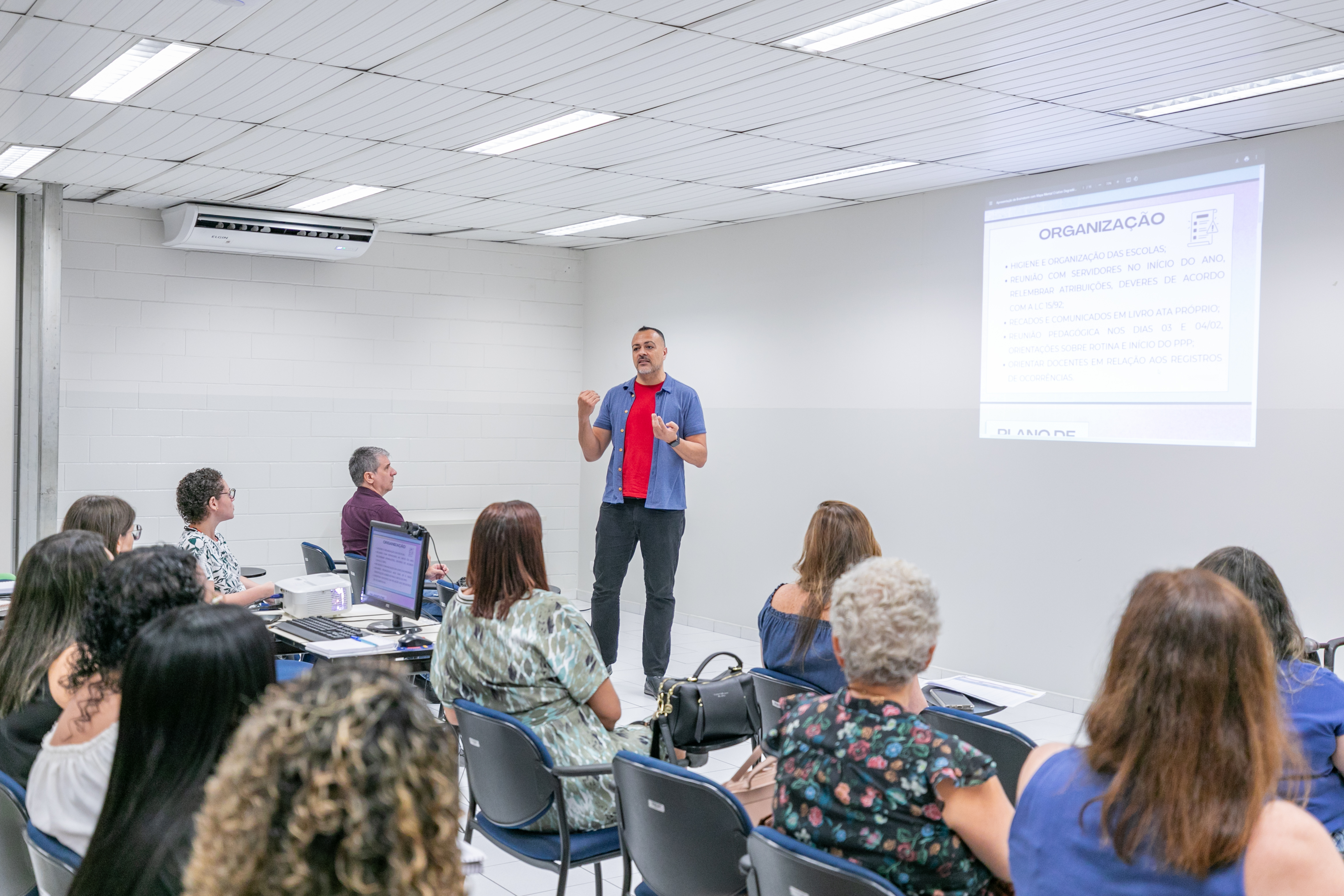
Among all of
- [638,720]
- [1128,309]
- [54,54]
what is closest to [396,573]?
[638,720]

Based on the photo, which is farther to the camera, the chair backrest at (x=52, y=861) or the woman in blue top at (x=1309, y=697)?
the woman in blue top at (x=1309, y=697)

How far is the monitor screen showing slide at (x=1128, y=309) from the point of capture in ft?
15.5

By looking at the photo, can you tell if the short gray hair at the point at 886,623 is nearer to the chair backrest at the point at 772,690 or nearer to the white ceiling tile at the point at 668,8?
the chair backrest at the point at 772,690

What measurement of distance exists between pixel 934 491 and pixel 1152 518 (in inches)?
48.9

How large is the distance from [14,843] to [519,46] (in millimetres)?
2613

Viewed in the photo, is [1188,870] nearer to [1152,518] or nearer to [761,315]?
[1152,518]

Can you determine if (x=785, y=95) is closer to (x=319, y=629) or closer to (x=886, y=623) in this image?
(x=319, y=629)

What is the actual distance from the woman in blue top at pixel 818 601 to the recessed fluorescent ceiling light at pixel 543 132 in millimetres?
2055

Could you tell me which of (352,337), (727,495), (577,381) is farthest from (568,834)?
(577,381)

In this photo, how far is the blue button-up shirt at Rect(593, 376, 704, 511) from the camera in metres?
5.48

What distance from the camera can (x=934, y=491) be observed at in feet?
19.6

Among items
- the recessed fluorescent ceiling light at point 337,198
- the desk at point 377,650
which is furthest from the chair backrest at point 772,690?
the recessed fluorescent ceiling light at point 337,198

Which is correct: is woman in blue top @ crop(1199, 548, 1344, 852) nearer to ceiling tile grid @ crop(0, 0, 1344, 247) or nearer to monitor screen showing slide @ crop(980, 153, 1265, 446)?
ceiling tile grid @ crop(0, 0, 1344, 247)

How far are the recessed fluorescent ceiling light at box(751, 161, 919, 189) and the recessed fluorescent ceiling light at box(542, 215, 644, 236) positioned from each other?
4.10 feet
